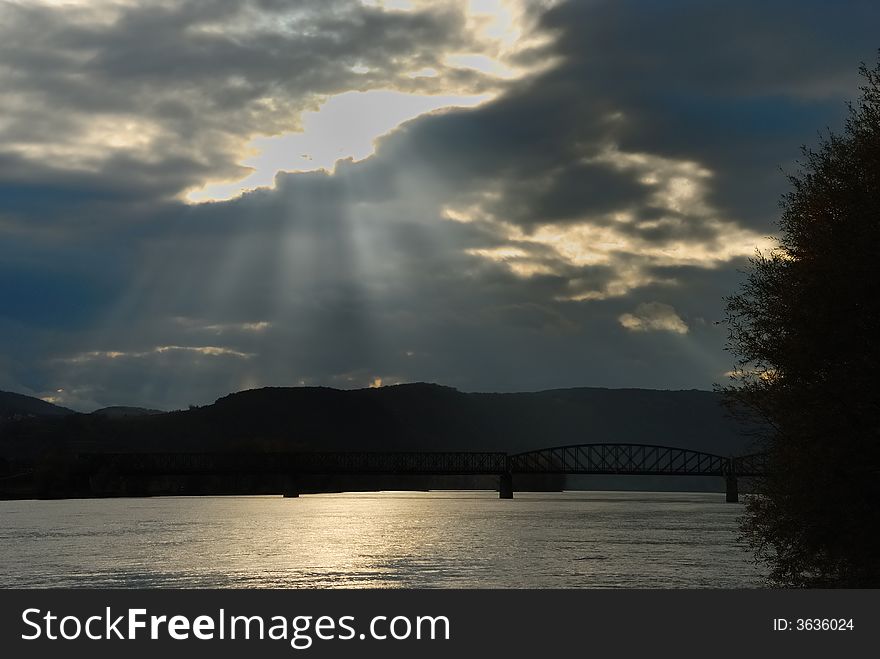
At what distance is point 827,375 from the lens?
40.1m

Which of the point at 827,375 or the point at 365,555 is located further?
the point at 365,555

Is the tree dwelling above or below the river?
above

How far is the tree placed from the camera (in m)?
38.7

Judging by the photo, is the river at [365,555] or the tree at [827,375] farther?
the river at [365,555]

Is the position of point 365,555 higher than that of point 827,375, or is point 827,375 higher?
point 827,375

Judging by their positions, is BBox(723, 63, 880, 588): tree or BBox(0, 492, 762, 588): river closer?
BBox(723, 63, 880, 588): tree

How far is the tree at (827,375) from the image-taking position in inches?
1524

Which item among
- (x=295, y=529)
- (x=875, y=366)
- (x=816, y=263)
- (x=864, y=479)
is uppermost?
(x=816, y=263)

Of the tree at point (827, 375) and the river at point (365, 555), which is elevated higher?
the tree at point (827, 375)
